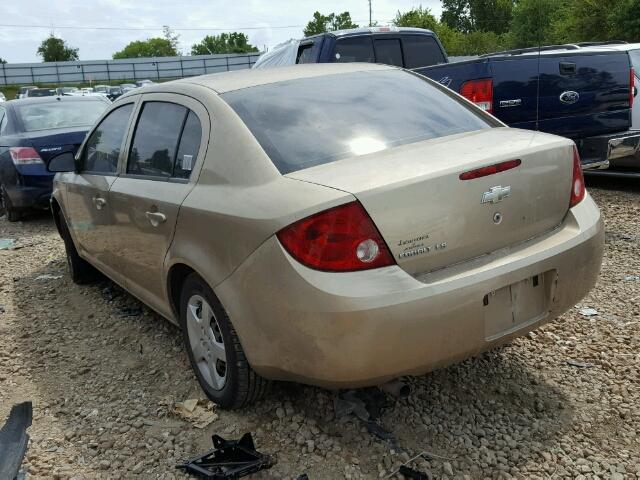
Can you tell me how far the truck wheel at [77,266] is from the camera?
211 inches

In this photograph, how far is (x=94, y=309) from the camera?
484 cm

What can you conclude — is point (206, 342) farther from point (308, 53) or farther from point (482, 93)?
point (308, 53)

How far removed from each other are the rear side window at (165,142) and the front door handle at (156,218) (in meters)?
0.22

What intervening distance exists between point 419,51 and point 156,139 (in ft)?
20.0

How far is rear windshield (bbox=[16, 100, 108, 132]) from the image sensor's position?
8.43 metres

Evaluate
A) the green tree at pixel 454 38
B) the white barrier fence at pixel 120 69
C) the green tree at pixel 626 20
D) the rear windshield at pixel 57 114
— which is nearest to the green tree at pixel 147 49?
the white barrier fence at pixel 120 69

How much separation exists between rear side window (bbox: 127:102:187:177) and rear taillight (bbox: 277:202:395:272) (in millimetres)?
1250

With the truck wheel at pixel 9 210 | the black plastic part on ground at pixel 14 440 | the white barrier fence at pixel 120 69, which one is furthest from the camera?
the white barrier fence at pixel 120 69

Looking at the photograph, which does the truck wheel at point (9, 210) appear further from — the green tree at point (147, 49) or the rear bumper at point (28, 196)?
the green tree at point (147, 49)

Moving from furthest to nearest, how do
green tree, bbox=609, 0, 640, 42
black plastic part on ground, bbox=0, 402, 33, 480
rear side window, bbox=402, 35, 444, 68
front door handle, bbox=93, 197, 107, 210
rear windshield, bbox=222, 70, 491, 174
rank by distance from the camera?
1. green tree, bbox=609, 0, 640, 42
2. rear side window, bbox=402, 35, 444, 68
3. front door handle, bbox=93, 197, 107, 210
4. rear windshield, bbox=222, 70, 491, 174
5. black plastic part on ground, bbox=0, 402, 33, 480

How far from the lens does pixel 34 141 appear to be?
7.86 m

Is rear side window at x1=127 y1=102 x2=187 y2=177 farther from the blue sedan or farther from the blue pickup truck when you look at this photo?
the blue sedan

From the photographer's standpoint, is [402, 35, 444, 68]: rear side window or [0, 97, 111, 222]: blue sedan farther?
[402, 35, 444, 68]: rear side window

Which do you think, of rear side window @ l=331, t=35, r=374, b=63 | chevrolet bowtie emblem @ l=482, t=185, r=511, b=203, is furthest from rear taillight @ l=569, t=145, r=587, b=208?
rear side window @ l=331, t=35, r=374, b=63
